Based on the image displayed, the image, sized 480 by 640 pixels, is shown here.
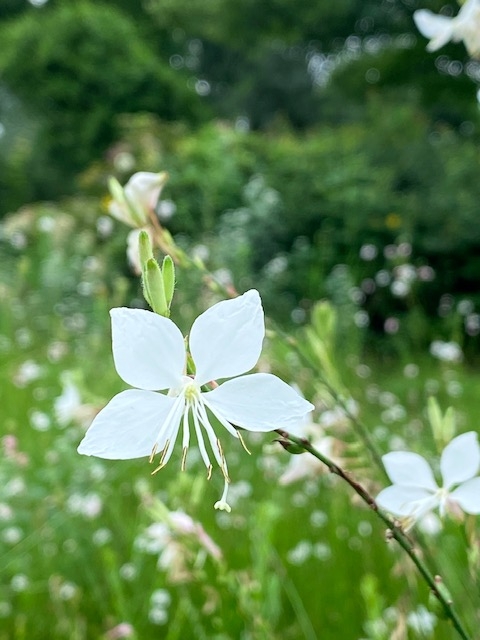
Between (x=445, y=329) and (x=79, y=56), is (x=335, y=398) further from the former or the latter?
(x=79, y=56)

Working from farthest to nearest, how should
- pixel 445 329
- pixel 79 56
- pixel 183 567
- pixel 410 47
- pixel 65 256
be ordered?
1. pixel 79 56
2. pixel 410 47
3. pixel 65 256
4. pixel 445 329
5. pixel 183 567

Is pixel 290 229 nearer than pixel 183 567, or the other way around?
pixel 183 567

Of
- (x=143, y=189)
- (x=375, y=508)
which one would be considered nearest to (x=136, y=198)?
(x=143, y=189)

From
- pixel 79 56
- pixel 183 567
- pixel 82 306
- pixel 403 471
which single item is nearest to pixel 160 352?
pixel 403 471

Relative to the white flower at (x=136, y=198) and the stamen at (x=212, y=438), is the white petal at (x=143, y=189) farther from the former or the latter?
the stamen at (x=212, y=438)

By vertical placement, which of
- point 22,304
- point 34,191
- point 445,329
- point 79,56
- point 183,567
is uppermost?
point 183,567

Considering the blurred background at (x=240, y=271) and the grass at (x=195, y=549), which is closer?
the grass at (x=195, y=549)

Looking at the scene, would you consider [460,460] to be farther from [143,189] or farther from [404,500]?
[143,189]

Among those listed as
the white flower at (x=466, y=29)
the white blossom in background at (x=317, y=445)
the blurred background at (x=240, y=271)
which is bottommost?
the blurred background at (x=240, y=271)

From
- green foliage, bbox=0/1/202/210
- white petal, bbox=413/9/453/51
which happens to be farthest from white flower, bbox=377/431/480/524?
green foliage, bbox=0/1/202/210

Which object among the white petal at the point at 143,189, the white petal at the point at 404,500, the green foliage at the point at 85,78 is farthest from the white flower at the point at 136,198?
the green foliage at the point at 85,78
